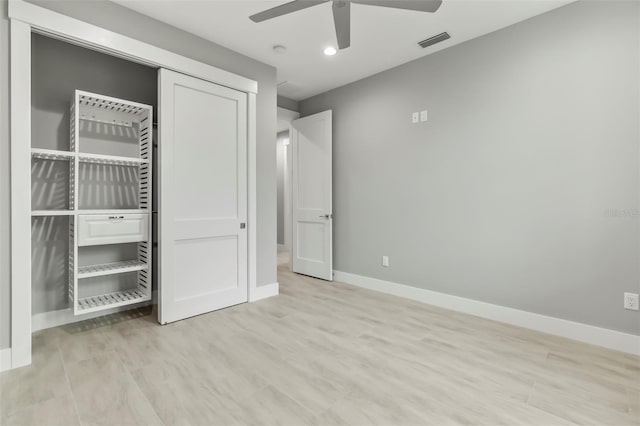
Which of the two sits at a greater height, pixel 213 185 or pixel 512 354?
pixel 213 185

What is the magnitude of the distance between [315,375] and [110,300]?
6.62ft

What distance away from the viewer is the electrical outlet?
2250 mm

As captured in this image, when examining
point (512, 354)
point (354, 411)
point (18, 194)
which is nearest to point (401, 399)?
point (354, 411)

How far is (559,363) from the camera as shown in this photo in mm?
2107

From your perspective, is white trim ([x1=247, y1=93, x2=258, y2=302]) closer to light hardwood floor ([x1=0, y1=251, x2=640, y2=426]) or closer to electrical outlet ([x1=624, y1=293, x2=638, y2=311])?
light hardwood floor ([x1=0, y1=251, x2=640, y2=426])

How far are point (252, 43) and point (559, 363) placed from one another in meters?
3.72

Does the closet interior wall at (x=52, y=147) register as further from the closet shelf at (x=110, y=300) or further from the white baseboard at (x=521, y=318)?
the white baseboard at (x=521, y=318)

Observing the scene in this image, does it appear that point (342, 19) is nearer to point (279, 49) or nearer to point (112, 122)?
point (279, 49)

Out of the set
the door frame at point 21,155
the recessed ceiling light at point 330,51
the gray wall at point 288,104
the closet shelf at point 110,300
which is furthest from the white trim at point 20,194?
the gray wall at point 288,104

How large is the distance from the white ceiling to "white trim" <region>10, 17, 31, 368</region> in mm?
862

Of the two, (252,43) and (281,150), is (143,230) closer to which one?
(252,43)

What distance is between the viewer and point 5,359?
198cm

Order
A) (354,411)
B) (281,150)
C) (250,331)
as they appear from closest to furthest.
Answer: (354,411), (250,331), (281,150)

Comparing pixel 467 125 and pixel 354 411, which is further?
pixel 467 125
